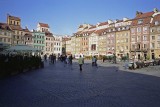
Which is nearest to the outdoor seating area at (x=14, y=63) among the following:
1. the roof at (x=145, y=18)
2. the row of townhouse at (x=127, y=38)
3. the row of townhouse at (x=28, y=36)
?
the row of townhouse at (x=127, y=38)

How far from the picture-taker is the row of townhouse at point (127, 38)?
224 feet

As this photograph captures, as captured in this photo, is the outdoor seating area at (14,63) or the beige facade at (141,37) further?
the beige facade at (141,37)

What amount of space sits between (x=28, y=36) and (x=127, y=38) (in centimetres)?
4314

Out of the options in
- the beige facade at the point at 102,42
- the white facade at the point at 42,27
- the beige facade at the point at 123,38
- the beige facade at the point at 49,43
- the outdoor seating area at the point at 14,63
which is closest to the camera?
the outdoor seating area at the point at 14,63

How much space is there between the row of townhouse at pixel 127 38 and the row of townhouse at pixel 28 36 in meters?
13.4

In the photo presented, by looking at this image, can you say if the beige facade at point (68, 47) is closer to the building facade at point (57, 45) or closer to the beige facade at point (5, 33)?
the building facade at point (57, 45)

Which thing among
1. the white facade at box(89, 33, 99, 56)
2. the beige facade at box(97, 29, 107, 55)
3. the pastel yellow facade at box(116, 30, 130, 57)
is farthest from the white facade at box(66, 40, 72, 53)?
the pastel yellow facade at box(116, 30, 130, 57)

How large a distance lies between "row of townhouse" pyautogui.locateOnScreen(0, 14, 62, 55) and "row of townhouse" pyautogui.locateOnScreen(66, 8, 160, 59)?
13.4m

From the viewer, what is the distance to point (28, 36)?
92375 millimetres

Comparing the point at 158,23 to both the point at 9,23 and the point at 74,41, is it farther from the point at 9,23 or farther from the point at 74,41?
the point at 9,23

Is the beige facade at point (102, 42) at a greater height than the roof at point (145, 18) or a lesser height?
lesser

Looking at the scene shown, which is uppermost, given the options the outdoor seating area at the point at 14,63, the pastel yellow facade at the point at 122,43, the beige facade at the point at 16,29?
the beige facade at the point at 16,29

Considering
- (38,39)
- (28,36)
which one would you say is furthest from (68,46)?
(28,36)

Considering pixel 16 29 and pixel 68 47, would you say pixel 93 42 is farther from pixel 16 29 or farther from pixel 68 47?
pixel 16 29
